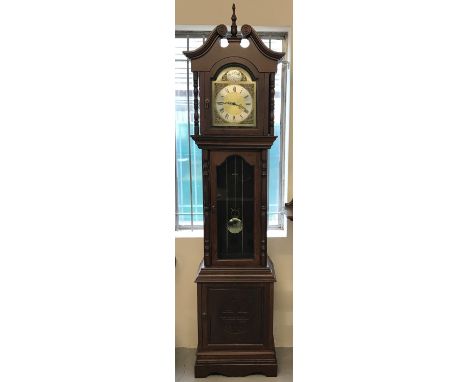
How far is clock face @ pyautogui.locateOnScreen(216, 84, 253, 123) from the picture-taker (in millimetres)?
1424

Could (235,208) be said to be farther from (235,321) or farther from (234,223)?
(235,321)

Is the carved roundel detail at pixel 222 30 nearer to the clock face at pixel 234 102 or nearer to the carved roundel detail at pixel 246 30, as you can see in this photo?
the carved roundel detail at pixel 246 30

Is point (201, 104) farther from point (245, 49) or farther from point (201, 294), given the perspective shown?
point (201, 294)

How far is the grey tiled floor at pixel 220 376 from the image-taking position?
4.87ft

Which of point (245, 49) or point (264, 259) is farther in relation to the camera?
point (264, 259)

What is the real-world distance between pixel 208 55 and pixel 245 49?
134mm

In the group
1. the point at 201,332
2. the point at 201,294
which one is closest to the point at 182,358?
the point at 201,332

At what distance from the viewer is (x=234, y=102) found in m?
1.43

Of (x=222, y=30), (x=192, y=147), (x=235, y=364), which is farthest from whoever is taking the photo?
(x=192, y=147)

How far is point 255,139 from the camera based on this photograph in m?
1.43

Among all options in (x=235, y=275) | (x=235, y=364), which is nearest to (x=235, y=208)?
(x=235, y=275)

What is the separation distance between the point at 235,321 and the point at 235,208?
0.44m

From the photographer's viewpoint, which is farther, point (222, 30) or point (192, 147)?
point (192, 147)

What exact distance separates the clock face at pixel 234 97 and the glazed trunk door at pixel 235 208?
13 cm
